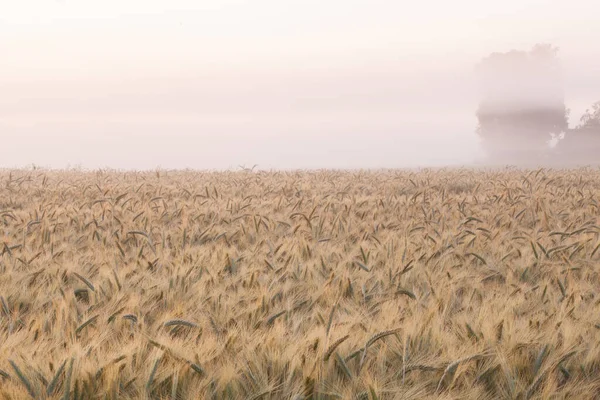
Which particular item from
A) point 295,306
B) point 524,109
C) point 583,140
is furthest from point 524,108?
point 295,306

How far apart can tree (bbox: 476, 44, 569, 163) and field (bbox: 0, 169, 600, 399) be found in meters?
52.7

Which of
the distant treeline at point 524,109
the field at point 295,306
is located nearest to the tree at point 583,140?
the distant treeline at point 524,109

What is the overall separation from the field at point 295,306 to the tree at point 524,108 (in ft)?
173

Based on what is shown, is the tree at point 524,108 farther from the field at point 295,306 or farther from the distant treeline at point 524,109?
the field at point 295,306

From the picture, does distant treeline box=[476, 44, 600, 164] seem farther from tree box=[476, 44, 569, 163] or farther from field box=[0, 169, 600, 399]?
field box=[0, 169, 600, 399]

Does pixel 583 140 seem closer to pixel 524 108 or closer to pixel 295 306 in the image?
pixel 524 108

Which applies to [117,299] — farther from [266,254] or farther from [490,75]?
[490,75]

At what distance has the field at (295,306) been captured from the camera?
166cm

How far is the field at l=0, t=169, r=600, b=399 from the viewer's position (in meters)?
1.66

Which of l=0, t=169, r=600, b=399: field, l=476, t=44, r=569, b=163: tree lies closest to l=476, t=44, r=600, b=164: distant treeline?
l=476, t=44, r=569, b=163: tree

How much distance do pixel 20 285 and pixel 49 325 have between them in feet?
2.18

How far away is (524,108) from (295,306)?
→ 59944 mm

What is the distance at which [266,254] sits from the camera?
3.87 m

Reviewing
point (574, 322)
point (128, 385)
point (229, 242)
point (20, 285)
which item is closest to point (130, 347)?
point (128, 385)
